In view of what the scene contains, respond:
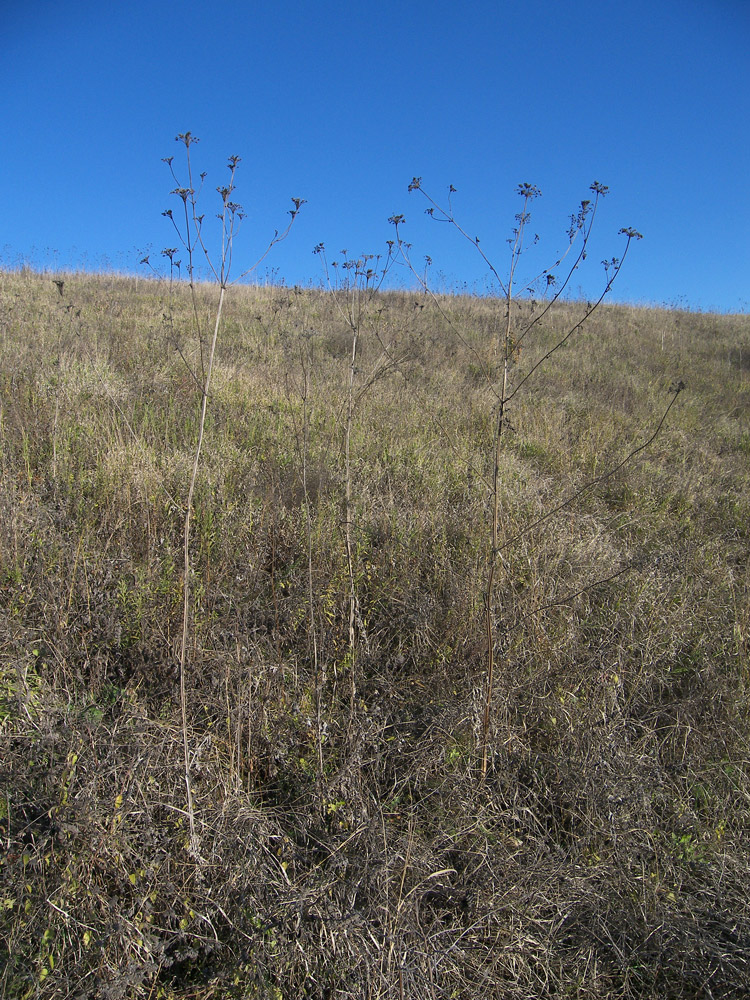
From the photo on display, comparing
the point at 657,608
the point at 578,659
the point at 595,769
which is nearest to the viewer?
the point at 595,769

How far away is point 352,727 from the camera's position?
2059mm

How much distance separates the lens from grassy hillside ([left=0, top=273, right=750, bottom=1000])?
149 centimetres

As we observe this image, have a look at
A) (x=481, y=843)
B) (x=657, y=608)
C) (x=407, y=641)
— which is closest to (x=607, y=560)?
(x=657, y=608)

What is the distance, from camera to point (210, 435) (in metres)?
4.14

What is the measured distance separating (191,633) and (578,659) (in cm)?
176

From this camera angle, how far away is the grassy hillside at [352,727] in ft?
4.88

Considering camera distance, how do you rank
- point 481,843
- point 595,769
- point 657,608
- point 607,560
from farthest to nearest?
point 607,560 < point 657,608 < point 595,769 < point 481,843

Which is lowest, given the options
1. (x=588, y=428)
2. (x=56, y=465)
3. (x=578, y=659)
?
(x=578, y=659)

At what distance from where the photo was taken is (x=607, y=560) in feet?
10.6

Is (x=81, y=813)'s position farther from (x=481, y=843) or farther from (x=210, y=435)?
(x=210, y=435)

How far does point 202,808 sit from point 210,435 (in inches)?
115

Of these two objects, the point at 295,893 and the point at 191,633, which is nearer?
the point at 295,893

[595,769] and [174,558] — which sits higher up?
[174,558]

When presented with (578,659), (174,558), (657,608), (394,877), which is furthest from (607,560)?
(174,558)
